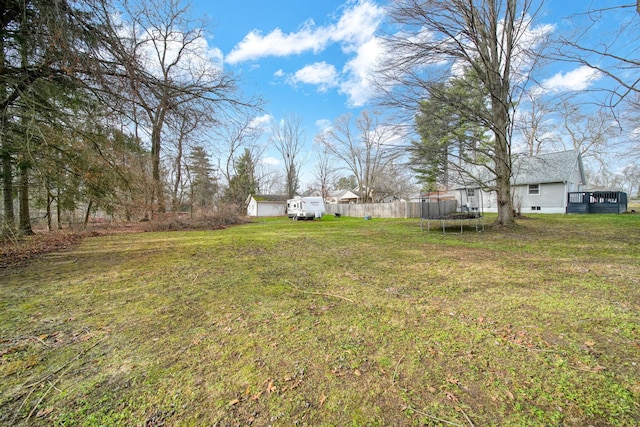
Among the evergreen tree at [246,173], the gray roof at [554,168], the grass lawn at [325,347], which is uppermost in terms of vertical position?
the evergreen tree at [246,173]

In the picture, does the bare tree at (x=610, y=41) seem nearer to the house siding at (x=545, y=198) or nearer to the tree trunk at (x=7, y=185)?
the tree trunk at (x=7, y=185)

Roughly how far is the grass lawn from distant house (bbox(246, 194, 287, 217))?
97.5 ft

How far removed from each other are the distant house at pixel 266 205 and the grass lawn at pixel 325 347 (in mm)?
29712

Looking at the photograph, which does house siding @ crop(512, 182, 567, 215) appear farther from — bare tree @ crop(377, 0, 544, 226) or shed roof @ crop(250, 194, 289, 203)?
shed roof @ crop(250, 194, 289, 203)

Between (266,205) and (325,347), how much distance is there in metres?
33.1

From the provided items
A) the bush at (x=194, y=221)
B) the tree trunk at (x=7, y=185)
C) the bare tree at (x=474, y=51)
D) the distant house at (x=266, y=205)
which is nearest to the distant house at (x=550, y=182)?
the bare tree at (x=474, y=51)

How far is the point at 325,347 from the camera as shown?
6.93ft

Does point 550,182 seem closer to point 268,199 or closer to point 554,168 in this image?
point 554,168

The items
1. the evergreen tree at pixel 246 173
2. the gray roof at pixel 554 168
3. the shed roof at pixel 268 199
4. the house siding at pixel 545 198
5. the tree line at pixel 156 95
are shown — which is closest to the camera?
the tree line at pixel 156 95

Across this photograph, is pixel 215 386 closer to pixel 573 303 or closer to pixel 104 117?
pixel 573 303

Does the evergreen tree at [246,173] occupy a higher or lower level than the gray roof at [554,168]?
higher

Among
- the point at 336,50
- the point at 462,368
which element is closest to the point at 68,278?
the point at 462,368

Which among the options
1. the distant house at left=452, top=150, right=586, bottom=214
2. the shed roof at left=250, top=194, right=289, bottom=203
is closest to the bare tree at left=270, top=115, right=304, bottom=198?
the shed roof at left=250, top=194, right=289, bottom=203

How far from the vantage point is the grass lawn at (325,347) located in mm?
1474
